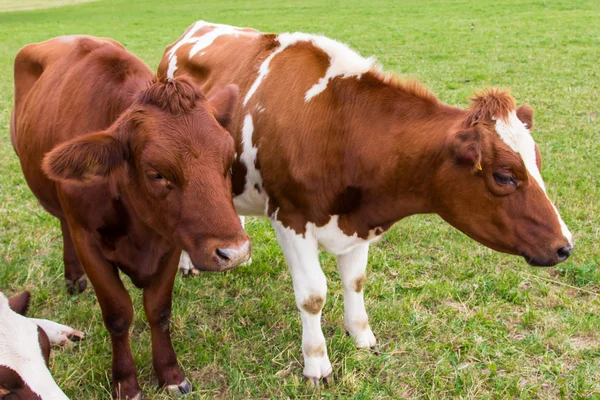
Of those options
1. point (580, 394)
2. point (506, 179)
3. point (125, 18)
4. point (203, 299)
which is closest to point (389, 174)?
point (506, 179)

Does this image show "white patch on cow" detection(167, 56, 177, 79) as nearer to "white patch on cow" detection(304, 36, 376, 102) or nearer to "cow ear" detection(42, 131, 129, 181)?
"white patch on cow" detection(304, 36, 376, 102)

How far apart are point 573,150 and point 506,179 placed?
456 cm

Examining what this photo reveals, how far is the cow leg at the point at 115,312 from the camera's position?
3100mm

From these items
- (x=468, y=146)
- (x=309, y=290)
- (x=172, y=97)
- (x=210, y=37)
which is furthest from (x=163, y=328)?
(x=210, y=37)

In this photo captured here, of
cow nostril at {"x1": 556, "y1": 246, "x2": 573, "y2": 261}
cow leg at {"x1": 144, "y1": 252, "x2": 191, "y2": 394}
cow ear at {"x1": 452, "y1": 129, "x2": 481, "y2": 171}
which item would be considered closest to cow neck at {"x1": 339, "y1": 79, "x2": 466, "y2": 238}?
cow ear at {"x1": 452, "y1": 129, "x2": 481, "y2": 171}

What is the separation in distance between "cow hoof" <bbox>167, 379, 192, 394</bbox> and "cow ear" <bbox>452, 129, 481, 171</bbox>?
204 cm

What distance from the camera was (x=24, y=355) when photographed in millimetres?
2518

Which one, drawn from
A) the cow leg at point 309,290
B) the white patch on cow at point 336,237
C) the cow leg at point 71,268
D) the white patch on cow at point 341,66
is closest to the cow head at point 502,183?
the white patch on cow at point 336,237

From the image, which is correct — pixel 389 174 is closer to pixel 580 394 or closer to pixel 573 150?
pixel 580 394

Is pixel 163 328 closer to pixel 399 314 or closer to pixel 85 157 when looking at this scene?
pixel 85 157

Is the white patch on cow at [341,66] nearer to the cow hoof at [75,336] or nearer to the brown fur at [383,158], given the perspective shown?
the brown fur at [383,158]

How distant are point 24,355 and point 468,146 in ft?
7.33

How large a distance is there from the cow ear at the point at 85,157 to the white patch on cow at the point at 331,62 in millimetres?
1170

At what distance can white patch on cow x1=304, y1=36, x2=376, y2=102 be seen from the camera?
10.9ft
